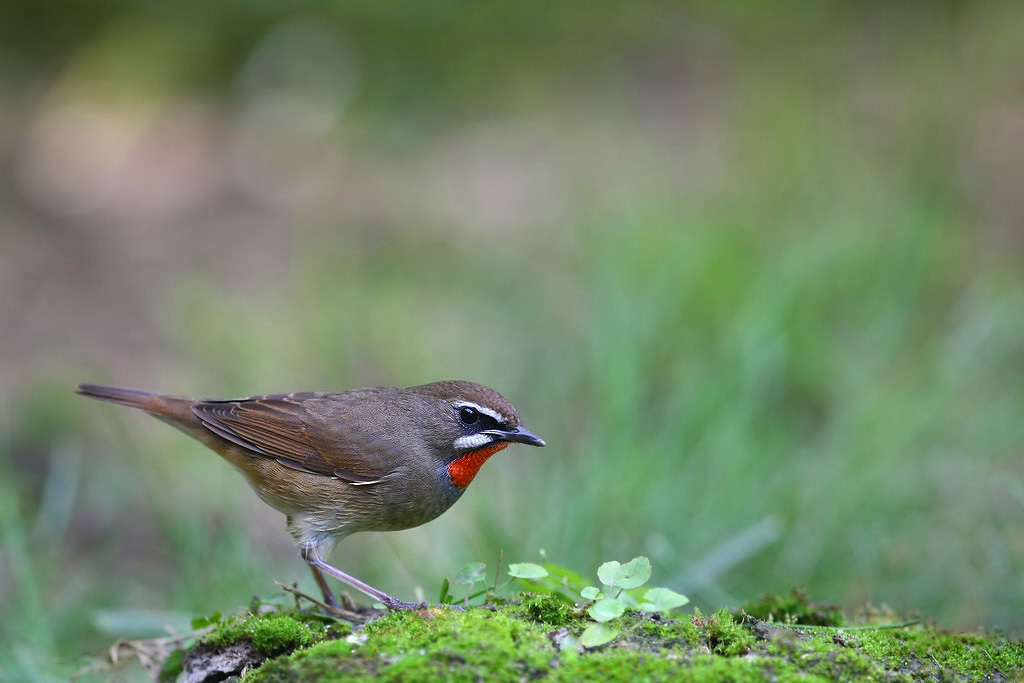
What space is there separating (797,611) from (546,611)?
1.13 metres

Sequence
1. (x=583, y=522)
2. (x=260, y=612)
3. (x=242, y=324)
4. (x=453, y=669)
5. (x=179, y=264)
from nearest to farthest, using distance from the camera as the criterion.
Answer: (x=453, y=669) < (x=260, y=612) < (x=583, y=522) < (x=242, y=324) < (x=179, y=264)

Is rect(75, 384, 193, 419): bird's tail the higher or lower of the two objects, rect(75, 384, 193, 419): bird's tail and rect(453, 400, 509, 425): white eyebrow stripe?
the higher

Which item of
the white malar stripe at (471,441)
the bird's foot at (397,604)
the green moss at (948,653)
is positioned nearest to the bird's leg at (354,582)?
the bird's foot at (397,604)

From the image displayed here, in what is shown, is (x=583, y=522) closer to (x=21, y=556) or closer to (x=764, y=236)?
(x=21, y=556)

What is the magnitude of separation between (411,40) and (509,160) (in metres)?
2.24

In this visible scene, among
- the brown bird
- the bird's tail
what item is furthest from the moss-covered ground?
A: the bird's tail

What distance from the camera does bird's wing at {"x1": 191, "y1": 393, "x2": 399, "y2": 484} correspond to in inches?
186

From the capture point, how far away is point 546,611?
350 cm

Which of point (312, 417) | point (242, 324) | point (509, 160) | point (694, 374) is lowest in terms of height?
point (312, 417)

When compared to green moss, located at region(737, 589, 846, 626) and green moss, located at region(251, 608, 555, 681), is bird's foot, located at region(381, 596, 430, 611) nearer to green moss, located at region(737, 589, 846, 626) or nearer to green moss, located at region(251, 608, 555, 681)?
green moss, located at region(251, 608, 555, 681)

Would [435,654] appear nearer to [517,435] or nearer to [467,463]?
[517,435]

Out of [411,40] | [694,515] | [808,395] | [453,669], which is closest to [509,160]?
[411,40]

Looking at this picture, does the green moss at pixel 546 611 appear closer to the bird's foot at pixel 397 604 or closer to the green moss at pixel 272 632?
the bird's foot at pixel 397 604

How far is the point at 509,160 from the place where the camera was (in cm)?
1225
